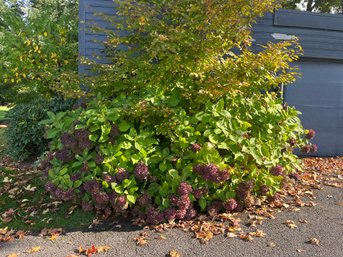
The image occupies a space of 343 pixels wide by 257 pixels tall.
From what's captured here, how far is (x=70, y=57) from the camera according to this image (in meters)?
7.56

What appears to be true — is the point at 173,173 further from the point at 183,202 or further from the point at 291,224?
the point at 291,224

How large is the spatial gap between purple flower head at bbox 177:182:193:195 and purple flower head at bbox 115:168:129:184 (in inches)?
21.3

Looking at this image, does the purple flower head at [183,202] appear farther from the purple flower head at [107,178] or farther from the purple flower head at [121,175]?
the purple flower head at [107,178]

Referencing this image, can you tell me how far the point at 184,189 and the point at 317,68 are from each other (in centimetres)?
506

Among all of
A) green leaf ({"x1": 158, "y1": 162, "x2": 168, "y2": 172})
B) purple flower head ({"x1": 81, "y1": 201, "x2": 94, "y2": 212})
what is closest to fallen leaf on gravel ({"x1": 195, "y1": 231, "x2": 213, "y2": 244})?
green leaf ({"x1": 158, "y1": 162, "x2": 168, "y2": 172})

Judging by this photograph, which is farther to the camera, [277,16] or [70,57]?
[70,57]

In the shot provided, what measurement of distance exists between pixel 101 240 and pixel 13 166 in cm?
318

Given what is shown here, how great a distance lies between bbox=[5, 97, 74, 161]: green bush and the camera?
6.18 metres

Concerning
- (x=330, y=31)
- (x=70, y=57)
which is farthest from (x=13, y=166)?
(x=330, y=31)

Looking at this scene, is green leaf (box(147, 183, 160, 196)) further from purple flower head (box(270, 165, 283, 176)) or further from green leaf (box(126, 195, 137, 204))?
purple flower head (box(270, 165, 283, 176))

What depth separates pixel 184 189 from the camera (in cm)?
375

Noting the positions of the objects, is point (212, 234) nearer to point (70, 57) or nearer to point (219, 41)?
point (219, 41)

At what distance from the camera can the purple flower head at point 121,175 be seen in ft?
12.3

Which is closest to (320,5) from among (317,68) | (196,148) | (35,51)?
(317,68)
